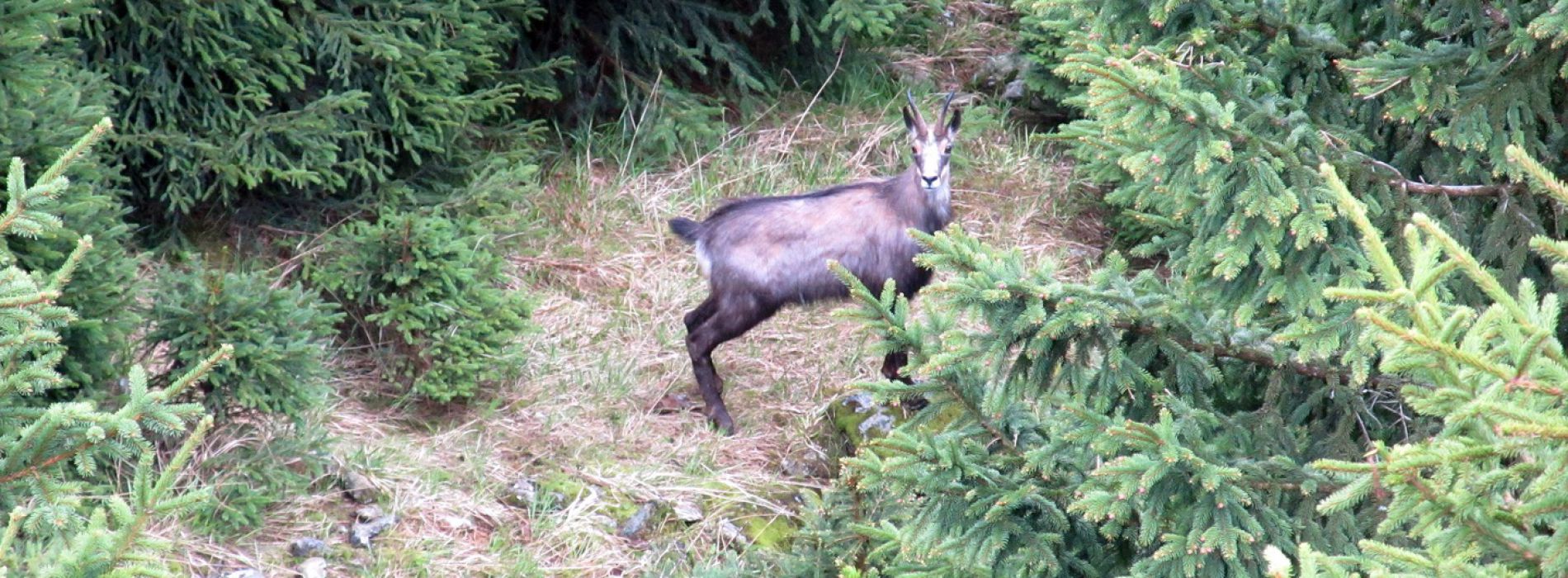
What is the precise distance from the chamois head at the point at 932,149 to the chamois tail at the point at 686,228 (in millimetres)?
1043

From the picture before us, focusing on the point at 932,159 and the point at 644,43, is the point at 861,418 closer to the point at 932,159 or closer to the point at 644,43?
the point at 932,159

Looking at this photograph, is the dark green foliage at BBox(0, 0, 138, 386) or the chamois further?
the chamois

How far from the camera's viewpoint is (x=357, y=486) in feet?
18.3

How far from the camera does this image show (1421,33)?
3631 millimetres

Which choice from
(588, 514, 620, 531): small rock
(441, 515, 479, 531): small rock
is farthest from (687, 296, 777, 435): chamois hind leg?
(441, 515, 479, 531): small rock

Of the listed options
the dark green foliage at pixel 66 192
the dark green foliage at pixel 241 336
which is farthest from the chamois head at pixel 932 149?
the dark green foliage at pixel 66 192

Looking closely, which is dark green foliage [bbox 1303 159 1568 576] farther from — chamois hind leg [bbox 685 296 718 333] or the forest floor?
chamois hind leg [bbox 685 296 718 333]

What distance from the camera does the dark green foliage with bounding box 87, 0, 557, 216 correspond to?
5.95m

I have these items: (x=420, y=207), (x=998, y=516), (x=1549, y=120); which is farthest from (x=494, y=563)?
(x=1549, y=120)

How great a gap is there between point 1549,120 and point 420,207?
4713 millimetres

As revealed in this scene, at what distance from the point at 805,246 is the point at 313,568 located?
97.3 inches

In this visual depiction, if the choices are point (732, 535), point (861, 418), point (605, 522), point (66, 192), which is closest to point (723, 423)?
point (861, 418)

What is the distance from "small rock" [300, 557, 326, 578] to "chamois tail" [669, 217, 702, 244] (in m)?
2.24

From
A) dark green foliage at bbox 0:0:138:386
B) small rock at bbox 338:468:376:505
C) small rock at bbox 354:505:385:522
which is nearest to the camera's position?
dark green foliage at bbox 0:0:138:386
